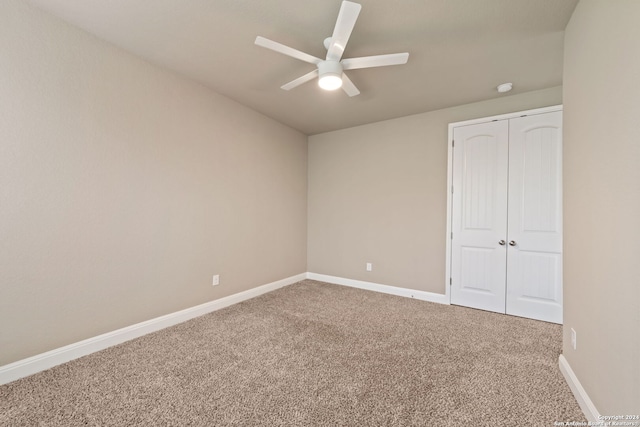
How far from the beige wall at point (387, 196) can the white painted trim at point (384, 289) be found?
7cm

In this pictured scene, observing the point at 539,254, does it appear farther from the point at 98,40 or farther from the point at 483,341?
the point at 98,40

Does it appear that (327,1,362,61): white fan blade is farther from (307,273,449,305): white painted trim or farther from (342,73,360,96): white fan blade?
(307,273,449,305): white painted trim

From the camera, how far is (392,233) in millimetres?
3918

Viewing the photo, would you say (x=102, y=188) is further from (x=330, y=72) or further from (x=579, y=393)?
(x=579, y=393)

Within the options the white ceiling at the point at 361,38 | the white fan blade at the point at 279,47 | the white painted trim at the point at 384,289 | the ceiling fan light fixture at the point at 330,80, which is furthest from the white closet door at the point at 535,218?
the white fan blade at the point at 279,47

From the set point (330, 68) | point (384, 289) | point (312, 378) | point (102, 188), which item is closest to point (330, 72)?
point (330, 68)

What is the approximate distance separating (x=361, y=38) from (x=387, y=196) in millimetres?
2294

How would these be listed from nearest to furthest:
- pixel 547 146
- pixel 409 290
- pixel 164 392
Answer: pixel 164 392 → pixel 547 146 → pixel 409 290

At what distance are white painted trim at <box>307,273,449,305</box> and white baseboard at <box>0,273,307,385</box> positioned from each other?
1.58 metres

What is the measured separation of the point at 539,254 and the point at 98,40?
4696 mm

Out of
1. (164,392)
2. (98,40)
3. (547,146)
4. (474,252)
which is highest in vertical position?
(98,40)

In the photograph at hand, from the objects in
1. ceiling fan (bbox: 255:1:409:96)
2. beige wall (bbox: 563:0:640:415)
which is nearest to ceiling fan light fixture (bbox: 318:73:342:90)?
ceiling fan (bbox: 255:1:409:96)

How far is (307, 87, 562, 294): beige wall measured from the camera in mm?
3521

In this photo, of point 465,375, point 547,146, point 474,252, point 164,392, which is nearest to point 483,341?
point 465,375
